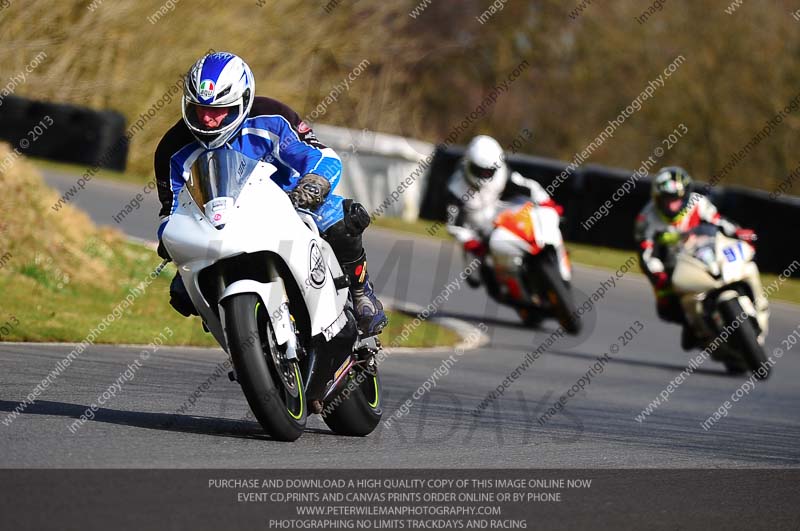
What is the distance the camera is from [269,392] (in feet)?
18.4

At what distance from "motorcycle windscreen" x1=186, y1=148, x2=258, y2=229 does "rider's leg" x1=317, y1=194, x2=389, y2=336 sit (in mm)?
566

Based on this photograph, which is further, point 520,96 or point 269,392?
point 520,96

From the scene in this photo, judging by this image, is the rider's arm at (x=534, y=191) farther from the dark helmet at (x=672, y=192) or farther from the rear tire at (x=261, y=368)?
the rear tire at (x=261, y=368)

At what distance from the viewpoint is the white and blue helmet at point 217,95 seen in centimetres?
587

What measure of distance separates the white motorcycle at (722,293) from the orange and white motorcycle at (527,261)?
53.0 inches

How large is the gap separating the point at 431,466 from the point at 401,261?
42.6 feet

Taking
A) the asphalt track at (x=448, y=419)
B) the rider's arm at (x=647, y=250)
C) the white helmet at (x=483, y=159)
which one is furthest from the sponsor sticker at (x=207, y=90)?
the white helmet at (x=483, y=159)

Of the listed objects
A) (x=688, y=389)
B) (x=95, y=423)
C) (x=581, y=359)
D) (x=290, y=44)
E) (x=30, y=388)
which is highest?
(x=95, y=423)

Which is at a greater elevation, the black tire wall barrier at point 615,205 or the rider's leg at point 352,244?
the rider's leg at point 352,244

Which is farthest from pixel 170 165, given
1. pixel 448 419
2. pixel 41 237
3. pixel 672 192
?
pixel 672 192

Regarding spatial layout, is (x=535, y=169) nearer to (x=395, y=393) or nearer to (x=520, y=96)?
(x=395, y=393)

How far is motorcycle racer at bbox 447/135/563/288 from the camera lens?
46.5 ft

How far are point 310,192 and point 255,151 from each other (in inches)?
15.5

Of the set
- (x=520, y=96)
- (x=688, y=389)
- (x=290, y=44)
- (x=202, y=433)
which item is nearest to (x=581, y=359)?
(x=688, y=389)
